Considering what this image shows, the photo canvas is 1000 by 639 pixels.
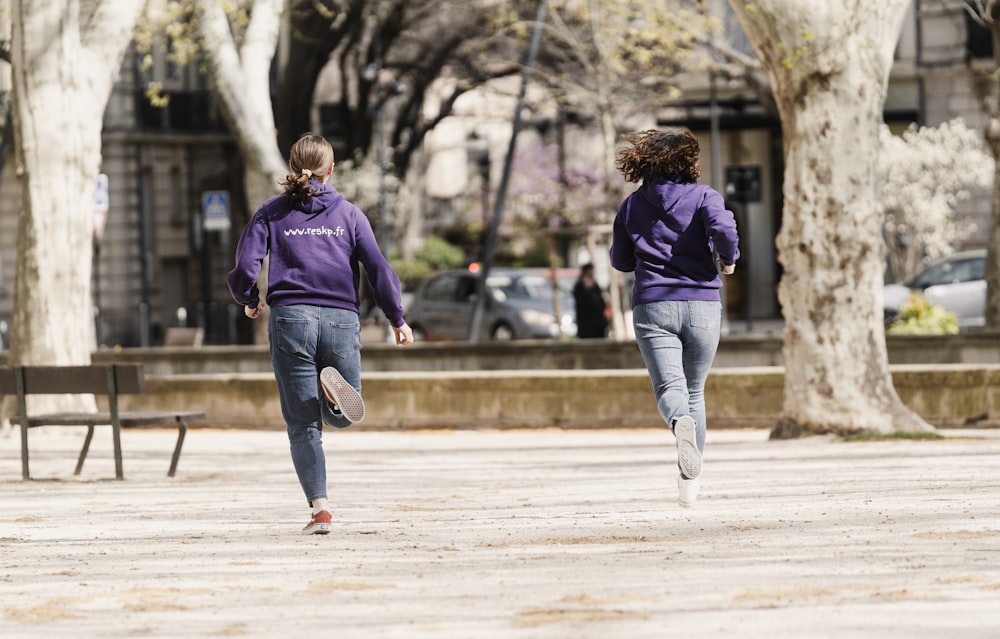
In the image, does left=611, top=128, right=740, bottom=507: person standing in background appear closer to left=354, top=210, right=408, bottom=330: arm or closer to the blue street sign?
left=354, top=210, right=408, bottom=330: arm

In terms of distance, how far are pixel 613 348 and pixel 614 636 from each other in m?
15.3

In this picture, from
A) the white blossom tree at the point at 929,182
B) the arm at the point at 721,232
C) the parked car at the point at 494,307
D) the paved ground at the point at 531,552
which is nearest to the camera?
the paved ground at the point at 531,552

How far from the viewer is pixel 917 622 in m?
5.76

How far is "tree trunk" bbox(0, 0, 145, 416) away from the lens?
17766mm

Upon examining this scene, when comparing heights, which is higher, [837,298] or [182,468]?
[837,298]

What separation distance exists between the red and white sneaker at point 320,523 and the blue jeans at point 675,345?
5.12 feet

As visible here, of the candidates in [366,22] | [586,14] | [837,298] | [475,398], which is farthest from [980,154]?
[837,298]

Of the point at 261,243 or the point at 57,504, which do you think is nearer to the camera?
the point at 261,243

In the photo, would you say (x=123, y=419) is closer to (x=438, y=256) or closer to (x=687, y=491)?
(x=687, y=491)

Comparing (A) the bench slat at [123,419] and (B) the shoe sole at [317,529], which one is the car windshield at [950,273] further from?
(B) the shoe sole at [317,529]

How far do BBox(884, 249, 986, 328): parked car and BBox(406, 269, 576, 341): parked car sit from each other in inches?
229

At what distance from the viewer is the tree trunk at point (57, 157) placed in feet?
58.3

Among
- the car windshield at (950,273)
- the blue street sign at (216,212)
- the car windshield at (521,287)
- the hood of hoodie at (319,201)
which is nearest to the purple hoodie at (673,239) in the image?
the hood of hoodie at (319,201)

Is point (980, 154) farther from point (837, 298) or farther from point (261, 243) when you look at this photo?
point (261, 243)
